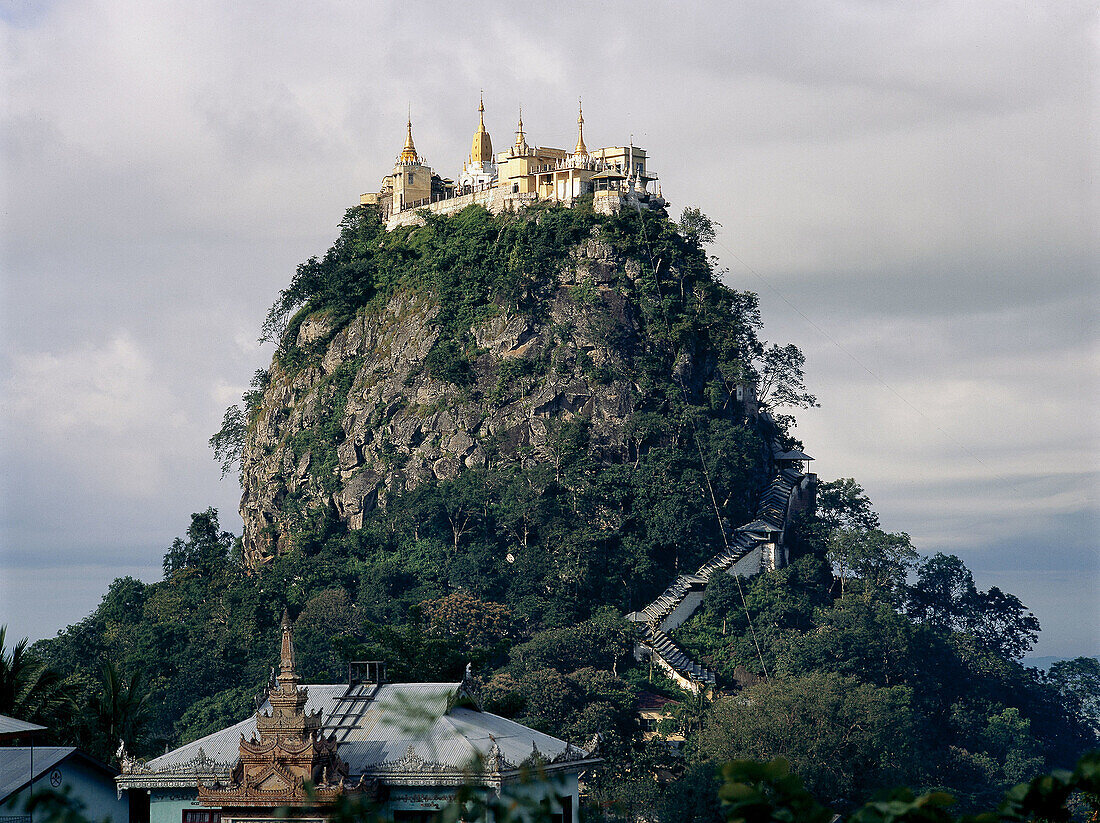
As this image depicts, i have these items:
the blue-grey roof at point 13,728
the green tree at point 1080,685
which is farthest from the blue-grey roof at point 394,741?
the green tree at point 1080,685

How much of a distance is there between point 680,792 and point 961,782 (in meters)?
23.5

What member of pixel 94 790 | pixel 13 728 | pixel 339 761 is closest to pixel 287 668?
pixel 339 761

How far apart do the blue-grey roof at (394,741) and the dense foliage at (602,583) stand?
21.4 meters

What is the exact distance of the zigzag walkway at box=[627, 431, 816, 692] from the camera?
219 ft

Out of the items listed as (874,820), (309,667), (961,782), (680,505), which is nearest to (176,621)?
(309,667)

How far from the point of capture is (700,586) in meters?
71.6

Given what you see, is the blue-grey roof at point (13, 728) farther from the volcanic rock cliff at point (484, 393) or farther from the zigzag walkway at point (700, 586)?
the volcanic rock cliff at point (484, 393)

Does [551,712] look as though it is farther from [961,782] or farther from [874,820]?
[874,820]

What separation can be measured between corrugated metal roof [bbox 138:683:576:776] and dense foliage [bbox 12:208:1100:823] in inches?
843

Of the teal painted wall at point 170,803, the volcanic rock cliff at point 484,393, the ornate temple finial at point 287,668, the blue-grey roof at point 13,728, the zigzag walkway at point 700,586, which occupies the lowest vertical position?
the teal painted wall at point 170,803

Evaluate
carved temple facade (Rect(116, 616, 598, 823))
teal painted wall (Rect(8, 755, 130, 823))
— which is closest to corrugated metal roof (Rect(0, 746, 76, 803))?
teal painted wall (Rect(8, 755, 130, 823))

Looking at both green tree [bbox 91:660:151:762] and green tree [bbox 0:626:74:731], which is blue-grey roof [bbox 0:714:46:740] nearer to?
green tree [bbox 0:626:74:731]

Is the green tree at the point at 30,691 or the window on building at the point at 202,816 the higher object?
the green tree at the point at 30,691

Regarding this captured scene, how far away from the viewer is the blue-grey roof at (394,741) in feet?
96.1
